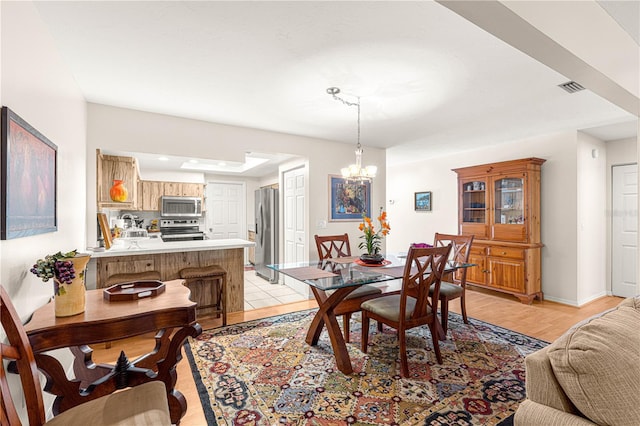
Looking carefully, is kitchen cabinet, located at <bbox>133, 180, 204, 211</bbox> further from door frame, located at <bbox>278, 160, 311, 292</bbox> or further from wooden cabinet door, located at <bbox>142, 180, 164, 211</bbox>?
door frame, located at <bbox>278, 160, 311, 292</bbox>

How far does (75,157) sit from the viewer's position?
2561 mm

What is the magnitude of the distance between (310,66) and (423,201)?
4.43 metres

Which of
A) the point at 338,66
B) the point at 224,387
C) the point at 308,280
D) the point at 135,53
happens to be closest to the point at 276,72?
the point at 338,66

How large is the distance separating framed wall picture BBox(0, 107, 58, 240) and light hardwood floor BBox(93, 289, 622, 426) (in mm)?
1461

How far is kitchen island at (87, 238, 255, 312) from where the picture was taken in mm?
3098

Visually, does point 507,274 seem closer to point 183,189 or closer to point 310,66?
point 310,66

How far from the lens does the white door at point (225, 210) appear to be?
7070mm

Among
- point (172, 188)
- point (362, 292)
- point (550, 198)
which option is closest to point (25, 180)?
point (362, 292)

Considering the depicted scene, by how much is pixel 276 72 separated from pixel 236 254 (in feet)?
7.50

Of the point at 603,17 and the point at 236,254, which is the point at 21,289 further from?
the point at 603,17

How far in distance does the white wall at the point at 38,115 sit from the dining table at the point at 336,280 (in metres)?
1.61

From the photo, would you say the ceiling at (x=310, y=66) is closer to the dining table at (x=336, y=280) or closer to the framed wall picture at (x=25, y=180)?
the framed wall picture at (x=25, y=180)

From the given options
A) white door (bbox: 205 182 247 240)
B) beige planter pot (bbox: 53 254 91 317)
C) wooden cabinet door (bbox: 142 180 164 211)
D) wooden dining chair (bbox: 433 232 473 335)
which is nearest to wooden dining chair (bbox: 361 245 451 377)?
wooden dining chair (bbox: 433 232 473 335)

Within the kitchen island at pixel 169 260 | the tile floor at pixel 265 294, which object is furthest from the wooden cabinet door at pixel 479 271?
the kitchen island at pixel 169 260
